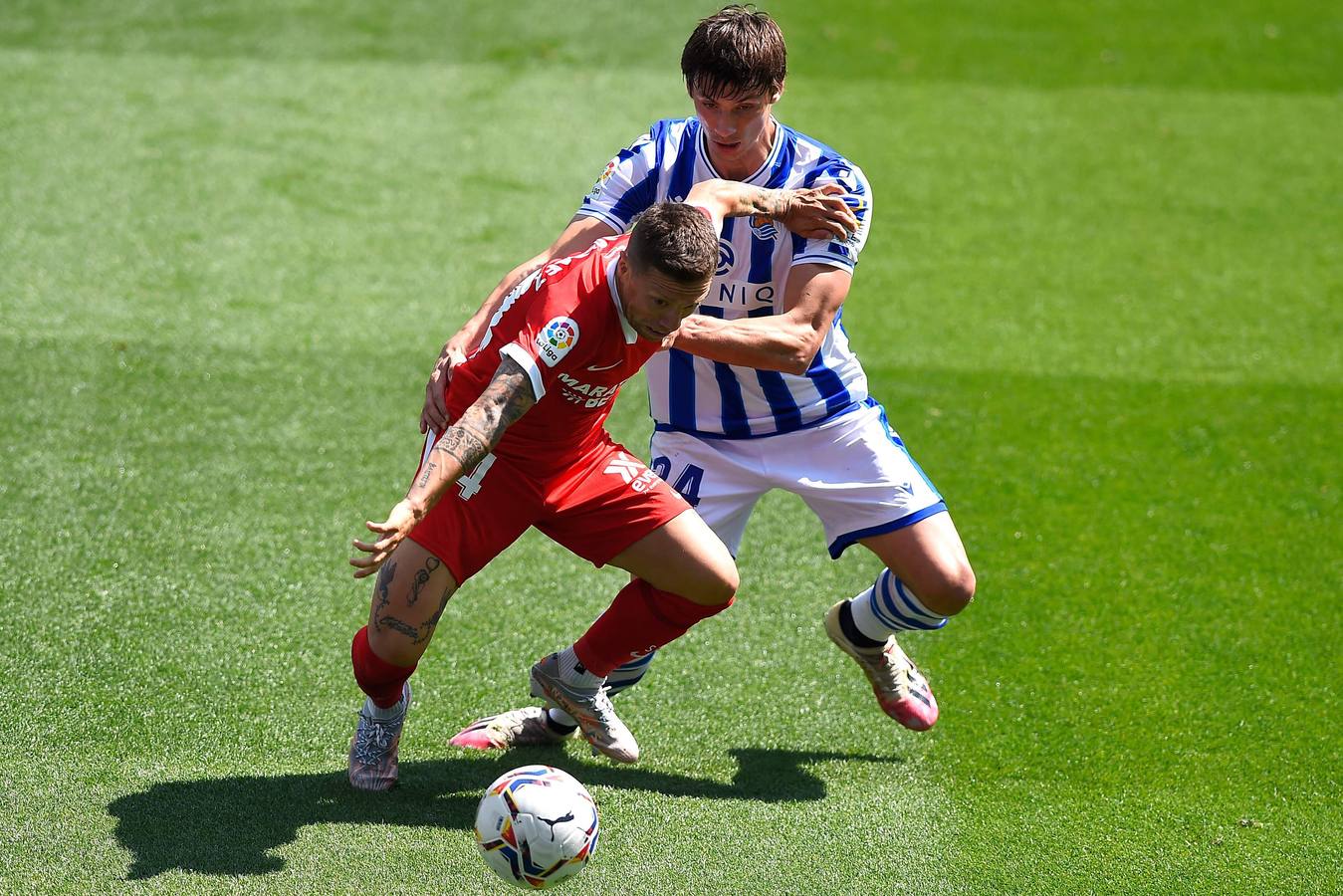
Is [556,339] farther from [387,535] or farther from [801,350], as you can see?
[801,350]

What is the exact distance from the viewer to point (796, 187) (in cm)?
439

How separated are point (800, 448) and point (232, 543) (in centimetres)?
247

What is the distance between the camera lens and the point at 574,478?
4027 millimetres

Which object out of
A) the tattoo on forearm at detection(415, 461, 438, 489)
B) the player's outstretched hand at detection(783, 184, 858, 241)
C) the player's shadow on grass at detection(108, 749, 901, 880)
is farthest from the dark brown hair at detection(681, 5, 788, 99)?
the player's shadow on grass at detection(108, 749, 901, 880)

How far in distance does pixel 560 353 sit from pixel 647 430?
3.05 m

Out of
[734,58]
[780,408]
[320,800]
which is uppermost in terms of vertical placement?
[734,58]

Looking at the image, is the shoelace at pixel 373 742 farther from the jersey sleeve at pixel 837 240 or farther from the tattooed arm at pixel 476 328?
the jersey sleeve at pixel 837 240

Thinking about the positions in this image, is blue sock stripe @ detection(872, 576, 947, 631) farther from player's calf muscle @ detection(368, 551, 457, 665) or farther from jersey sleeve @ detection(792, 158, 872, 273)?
player's calf muscle @ detection(368, 551, 457, 665)

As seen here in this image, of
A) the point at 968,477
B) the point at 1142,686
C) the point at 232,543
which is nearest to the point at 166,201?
the point at 232,543

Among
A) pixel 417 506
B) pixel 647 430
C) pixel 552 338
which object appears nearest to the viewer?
pixel 417 506

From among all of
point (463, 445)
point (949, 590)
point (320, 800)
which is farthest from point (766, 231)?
point (320, 800)

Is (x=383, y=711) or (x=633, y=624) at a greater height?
(x=633, y=624)

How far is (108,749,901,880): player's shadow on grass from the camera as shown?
3785 mm

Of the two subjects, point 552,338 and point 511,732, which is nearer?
point 552,338
